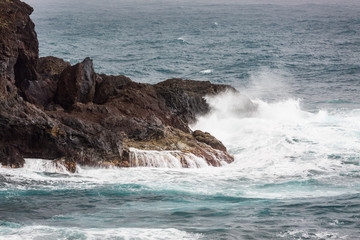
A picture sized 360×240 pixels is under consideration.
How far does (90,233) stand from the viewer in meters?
13.2

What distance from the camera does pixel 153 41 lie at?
7206 centimetres

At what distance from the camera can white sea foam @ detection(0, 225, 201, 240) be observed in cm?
1292

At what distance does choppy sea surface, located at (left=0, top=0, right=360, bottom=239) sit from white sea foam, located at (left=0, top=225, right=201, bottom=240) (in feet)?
0.07

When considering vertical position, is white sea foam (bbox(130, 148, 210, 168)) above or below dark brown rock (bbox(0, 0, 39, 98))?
below

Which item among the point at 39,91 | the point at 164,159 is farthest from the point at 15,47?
the point at 164,159

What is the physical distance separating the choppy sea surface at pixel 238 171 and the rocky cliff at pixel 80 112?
0.73 meters

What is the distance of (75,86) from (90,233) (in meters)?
12.9

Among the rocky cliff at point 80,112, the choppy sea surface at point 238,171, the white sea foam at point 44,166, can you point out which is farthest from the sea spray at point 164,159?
the white sea foam at point 44,166

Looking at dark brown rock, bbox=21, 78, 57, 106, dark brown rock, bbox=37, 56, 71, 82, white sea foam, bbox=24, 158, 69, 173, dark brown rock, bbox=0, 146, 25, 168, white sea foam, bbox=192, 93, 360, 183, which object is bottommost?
white sea foam, bbox=192, 93, 360, 183

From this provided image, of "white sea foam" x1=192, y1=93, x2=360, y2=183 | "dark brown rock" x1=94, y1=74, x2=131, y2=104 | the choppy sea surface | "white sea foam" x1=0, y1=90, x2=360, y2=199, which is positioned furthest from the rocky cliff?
"white sea foam" x1=192, y1=93, x2=360, y2=183

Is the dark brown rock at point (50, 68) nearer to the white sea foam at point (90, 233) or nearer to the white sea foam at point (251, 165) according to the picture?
the white sea foam at point (251, 165)

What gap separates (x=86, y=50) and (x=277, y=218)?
167 ft

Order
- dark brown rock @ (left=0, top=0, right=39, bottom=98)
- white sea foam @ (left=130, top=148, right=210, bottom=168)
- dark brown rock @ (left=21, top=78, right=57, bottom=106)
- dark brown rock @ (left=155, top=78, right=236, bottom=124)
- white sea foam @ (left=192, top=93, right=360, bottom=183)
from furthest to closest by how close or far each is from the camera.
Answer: dark brown rock @ (left=155, top=78, right=236, bottom=124), dark brown rock @ (left=21, top=78, right=57, bottom=106), white sea foam @ (left=192, top=93, right=360, bottom=183), dark brown rock @ (left=0, top=0, right=39, bottom=98), white sea foam @ (left=130, top=148, right=210, bottom=168)

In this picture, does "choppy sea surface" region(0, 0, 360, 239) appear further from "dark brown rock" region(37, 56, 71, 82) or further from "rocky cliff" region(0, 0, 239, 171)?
"dark brown rock" region(37, 56, 71, 82)
